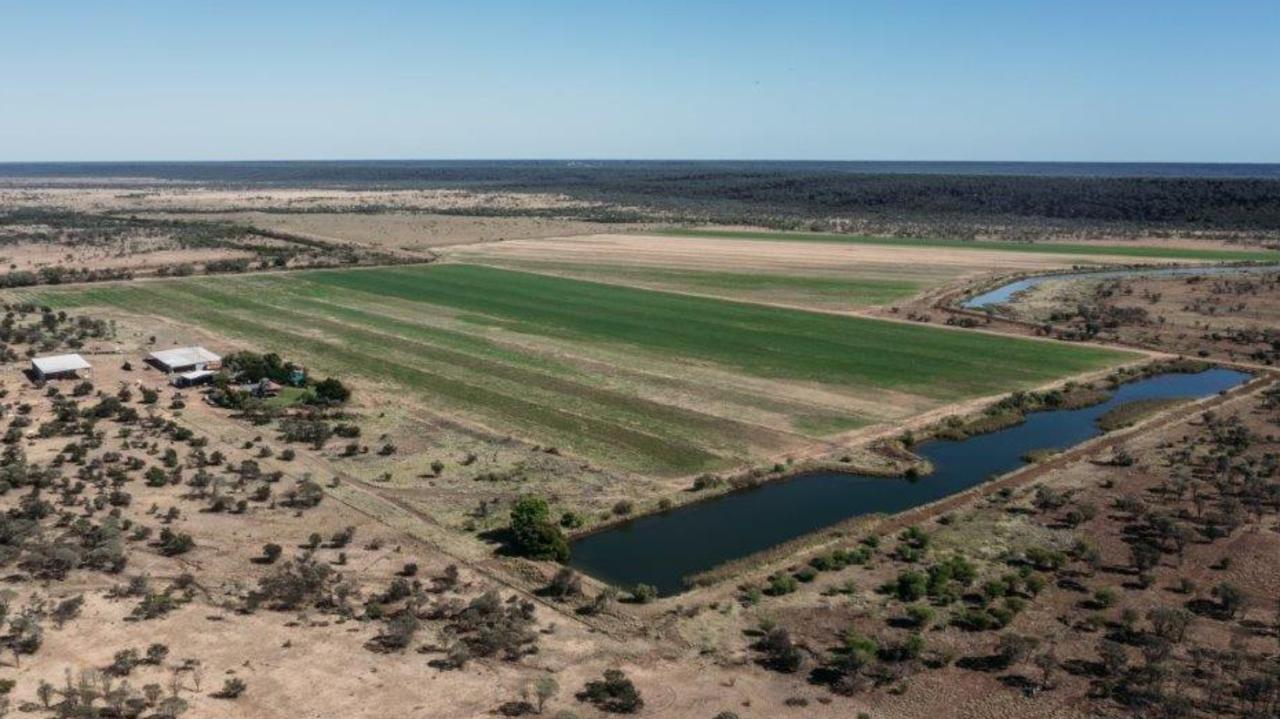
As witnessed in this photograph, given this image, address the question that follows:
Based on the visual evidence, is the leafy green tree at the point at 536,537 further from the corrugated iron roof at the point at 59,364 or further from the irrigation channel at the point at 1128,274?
the irrigation channel at the point at 1128,274

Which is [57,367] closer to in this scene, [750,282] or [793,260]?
[750,282]

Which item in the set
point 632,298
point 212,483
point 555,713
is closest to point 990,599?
point 555,713

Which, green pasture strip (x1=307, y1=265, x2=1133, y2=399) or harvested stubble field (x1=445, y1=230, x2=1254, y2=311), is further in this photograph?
harvested stubble field (x1=445, y1=230, x2=1254, y2=311)

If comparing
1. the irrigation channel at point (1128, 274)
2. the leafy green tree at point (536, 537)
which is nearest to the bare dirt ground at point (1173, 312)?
the irrigation channel at point (1128, 274)

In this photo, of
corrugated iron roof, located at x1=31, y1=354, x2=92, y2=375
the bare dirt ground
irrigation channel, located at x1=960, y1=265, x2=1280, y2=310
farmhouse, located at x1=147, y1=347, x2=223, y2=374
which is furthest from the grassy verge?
corrugated iron roof, located at x1=31, y1=354, x2=92, y2=375

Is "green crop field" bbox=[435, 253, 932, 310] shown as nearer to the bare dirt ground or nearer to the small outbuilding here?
the bare dirt ground
